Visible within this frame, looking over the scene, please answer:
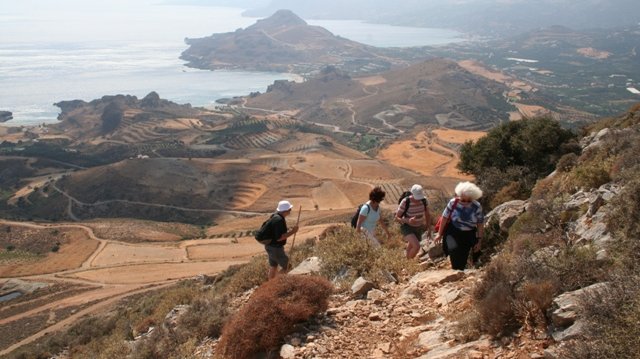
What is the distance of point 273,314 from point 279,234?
228cm

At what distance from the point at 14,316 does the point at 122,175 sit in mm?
43472

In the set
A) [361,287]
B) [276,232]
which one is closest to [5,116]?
[276,232]

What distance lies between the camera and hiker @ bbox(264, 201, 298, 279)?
912 centimetres

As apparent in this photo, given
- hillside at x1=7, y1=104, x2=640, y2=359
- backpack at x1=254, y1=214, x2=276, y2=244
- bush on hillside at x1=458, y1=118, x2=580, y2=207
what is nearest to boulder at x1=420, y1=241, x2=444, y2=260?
hillside at x1=7, y1=104, x2=640, y2=359

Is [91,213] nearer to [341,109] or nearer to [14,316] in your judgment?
[14,316]

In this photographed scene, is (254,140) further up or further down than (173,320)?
further down

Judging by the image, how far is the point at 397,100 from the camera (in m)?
146

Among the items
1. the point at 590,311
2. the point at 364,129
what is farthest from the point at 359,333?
the point at 364,129

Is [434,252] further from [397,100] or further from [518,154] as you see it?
[397,100]

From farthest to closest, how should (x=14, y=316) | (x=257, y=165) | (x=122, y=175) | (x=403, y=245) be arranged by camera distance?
1. (x=257, y=165)
2. (x=122, y=175)
3. (x=14, y=316)
4. (x=403, y=245)

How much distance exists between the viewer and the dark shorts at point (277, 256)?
9.36 metres

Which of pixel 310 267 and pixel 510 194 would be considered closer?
pixel 310 267

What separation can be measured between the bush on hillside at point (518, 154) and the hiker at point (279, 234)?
7847mm

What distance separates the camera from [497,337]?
541 centimetres
